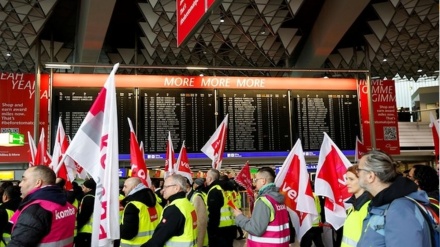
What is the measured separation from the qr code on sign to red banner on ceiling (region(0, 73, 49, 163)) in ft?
27.4

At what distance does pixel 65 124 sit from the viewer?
9.58m

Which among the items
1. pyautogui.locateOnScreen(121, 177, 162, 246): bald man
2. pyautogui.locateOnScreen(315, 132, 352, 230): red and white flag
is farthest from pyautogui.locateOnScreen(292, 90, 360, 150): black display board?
pyautogui.locateOnScreen(121, 177, 162, 246): bald man

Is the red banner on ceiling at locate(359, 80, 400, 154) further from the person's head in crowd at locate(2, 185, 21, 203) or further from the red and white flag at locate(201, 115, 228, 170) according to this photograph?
the person's head in crowd at locate(2, 185, 21, 203)

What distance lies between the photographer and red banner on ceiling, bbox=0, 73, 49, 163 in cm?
1001

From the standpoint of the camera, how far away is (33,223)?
3.02 metres

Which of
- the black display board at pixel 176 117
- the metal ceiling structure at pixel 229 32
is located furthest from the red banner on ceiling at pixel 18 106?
the black display board at pixel 176 117

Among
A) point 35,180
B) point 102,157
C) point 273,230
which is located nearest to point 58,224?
point 35,180

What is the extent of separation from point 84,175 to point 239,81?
453 centimetres

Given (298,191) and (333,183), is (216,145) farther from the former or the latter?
(333,183)

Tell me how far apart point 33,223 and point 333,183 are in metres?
3.06

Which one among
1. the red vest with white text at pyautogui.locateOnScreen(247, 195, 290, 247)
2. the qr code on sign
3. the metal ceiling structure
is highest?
the metal ceiling structure

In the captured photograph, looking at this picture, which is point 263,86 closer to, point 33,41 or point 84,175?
point 84,175

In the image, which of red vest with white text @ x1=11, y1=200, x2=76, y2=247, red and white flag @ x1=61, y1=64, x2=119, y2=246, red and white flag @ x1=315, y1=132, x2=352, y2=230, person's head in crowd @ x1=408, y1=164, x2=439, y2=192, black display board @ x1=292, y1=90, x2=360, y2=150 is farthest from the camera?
black display board @ x1=292, y1=90, x2=360, y2=150

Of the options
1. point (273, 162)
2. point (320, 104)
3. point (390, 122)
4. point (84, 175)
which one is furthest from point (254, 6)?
point (84, 175)
